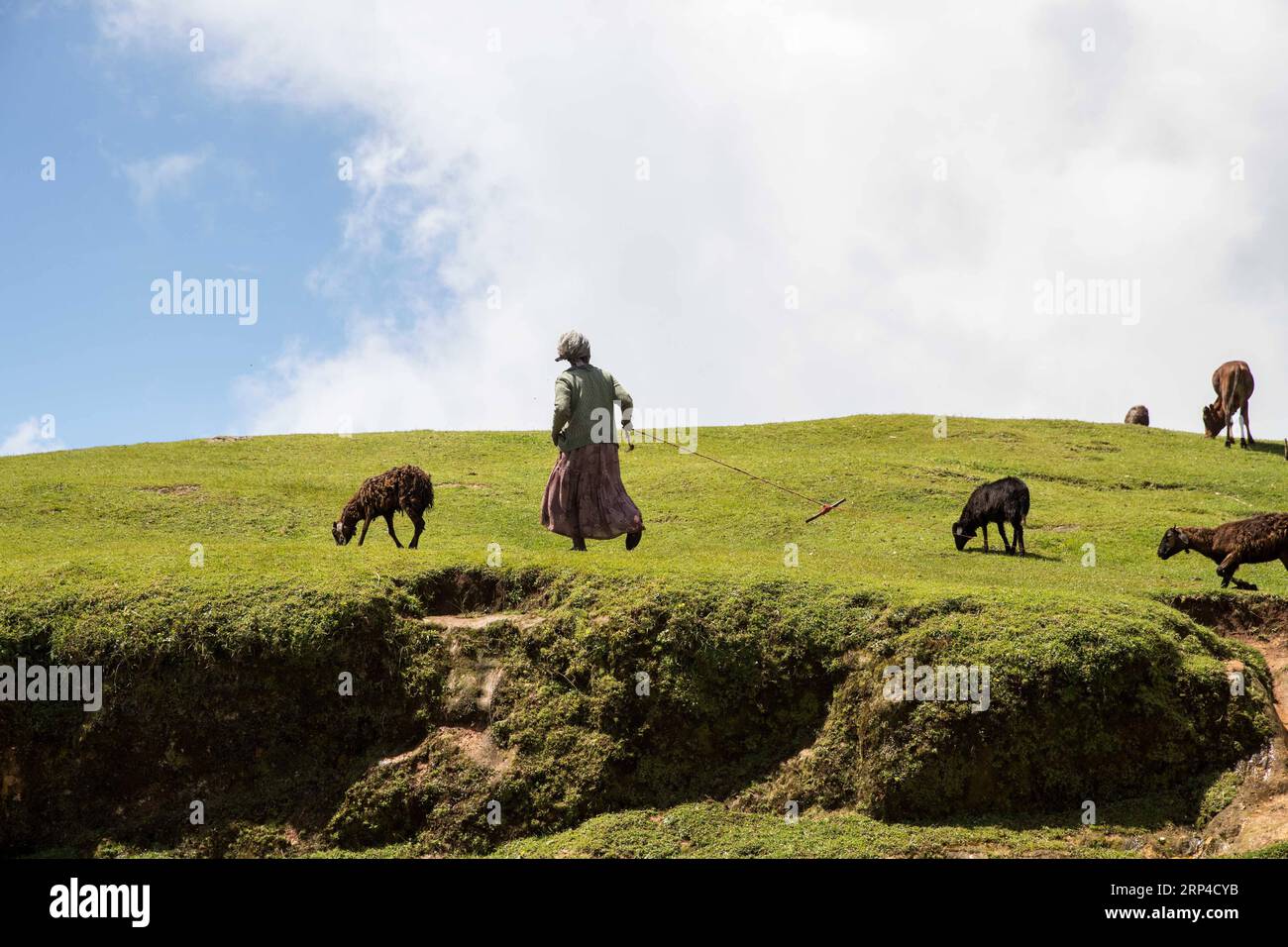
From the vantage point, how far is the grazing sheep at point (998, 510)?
24.5 metres

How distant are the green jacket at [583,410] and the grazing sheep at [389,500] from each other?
13.0 ft

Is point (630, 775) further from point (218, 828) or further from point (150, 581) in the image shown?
point (150, 581)

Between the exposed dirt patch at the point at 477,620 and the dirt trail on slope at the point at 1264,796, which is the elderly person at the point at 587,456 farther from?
the dirt trail on slope at the point at 1264,796

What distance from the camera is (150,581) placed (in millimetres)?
15820

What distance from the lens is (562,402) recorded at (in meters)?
18.6

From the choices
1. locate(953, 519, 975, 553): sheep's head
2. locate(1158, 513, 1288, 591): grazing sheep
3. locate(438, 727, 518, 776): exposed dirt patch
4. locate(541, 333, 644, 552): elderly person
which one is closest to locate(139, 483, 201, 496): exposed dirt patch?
locate(541, 333, 644, 552): elderly person

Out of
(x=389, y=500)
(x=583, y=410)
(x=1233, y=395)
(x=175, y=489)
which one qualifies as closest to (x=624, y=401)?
(x=583, y=410)

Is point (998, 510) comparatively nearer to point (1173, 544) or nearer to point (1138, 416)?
point (1173, 544)

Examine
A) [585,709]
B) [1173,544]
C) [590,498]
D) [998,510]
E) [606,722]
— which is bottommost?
[606,722]

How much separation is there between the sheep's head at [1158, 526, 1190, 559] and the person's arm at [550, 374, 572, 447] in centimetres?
1125

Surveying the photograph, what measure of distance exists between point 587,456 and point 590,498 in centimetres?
66

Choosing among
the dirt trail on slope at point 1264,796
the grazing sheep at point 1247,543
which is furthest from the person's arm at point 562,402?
the grazing sheep at point 1247,543
